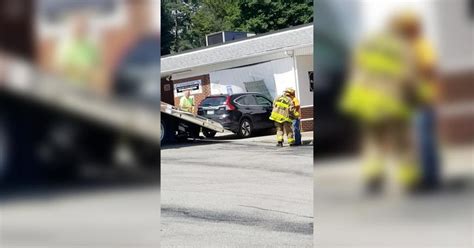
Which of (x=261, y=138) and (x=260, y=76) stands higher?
(x=260, y=76)

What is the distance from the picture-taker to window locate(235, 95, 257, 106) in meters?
17.6

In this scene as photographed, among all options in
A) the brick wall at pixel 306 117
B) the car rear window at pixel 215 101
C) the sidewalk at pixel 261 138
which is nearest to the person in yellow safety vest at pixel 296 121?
the sidewalk at pixel 261 138

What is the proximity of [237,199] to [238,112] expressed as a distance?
Answer: 33.0ft

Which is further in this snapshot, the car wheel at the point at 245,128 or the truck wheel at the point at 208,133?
the car wheel at the point at 245,128

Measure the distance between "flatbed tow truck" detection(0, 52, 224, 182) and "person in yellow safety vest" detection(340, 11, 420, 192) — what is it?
1117 mm

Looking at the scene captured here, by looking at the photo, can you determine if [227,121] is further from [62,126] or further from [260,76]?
[62,126]

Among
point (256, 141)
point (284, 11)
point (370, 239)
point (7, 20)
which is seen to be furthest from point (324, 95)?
point (284, 11)

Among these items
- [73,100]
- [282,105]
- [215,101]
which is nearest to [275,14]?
[215,101]

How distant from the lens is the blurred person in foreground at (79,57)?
9.98 ft

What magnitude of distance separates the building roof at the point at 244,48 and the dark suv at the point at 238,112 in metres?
2.30

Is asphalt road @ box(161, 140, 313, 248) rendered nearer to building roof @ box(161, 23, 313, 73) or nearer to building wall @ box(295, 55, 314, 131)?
building wall @ box(295, 55, 314, 131)

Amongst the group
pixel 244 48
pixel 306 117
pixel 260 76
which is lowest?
Answer: pixel 306 117

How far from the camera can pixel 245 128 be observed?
1762 cm

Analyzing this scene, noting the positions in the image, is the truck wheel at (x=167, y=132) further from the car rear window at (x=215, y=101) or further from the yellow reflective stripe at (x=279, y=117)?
the yellow reflective stripe at (x=279, y=117)
